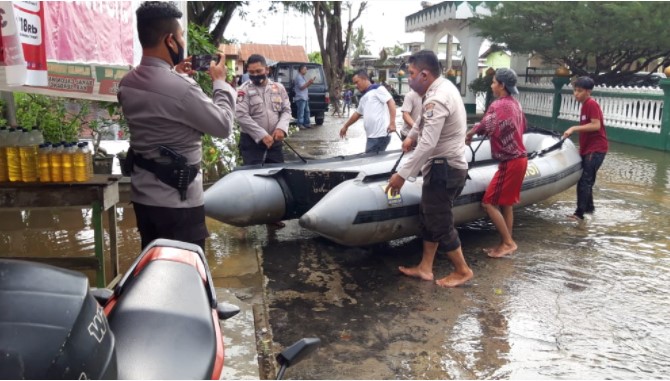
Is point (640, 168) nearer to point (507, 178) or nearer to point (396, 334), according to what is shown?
point (507, 178)

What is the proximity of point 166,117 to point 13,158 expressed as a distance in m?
1.51

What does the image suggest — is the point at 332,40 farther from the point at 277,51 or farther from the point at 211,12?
the point at 277,51

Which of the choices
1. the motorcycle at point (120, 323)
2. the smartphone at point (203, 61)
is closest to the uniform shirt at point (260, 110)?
the smartphone at point (203, 61)

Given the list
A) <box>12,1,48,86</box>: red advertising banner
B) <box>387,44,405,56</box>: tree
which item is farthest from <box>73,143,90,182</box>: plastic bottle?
<box>387,44,405,56</box>: tree

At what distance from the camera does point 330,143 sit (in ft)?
43.5

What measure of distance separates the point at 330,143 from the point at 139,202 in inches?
413

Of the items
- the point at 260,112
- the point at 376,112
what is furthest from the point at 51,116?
the point at 376,112

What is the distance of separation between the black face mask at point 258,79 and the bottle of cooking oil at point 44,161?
2437 millimetres

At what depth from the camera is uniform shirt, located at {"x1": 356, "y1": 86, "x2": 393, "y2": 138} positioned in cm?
720

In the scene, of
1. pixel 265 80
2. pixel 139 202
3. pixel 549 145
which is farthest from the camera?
pixel 549 145

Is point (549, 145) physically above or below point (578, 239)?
above

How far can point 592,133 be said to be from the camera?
670 centimetres

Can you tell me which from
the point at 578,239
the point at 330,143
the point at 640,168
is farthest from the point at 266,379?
the point at 330,143

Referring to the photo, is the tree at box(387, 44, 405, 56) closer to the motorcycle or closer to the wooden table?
the wooden table
